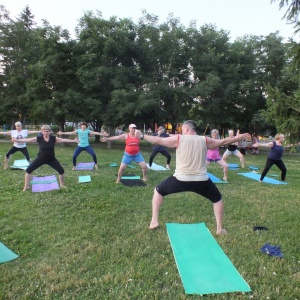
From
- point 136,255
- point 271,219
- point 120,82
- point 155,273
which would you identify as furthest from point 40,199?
point 120,82

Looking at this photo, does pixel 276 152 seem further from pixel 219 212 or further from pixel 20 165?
pixel 20 165

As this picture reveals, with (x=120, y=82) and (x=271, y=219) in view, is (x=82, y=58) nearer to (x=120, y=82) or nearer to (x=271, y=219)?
(x=120, y=82)

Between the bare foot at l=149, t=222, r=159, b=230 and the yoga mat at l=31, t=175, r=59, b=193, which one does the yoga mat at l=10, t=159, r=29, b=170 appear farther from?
the bare foot at l=149, t=222, r=159, b=230

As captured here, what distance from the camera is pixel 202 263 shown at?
3787 mm

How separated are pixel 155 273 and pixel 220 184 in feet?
18.9

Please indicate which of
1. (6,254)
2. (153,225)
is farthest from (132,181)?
(6,254)

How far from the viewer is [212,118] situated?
72.4ft

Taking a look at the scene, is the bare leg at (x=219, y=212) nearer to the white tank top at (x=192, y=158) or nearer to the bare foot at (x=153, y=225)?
the white tank top at (x=192, y=158)

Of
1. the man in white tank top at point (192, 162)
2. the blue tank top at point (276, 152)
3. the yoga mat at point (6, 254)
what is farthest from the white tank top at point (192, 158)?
the blue tank top at point (276, 152)

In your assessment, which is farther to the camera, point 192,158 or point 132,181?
point 132,181

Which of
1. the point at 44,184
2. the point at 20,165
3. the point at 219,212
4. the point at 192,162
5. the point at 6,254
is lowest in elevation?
the point at 20,165

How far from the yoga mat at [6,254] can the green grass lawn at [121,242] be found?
0.10 m

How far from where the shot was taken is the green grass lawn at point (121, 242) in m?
3.17

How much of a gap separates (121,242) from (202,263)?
1337 millimetres
